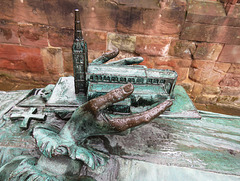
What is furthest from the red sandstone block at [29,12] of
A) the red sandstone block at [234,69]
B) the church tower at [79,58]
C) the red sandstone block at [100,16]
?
the red sandstone block at [234,69]

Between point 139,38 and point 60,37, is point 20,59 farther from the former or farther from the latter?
point 139,38

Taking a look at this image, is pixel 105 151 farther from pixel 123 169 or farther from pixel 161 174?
pixel 161 174

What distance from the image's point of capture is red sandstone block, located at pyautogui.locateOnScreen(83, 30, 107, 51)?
2719 millimetres

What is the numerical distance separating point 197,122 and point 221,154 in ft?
0.99

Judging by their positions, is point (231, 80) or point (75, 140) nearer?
point (75, 140)

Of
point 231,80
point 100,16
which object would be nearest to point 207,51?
point 231,80

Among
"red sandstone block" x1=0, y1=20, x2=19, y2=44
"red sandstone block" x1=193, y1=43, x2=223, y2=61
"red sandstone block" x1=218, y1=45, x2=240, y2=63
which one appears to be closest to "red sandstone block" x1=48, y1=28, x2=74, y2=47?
"red sandstone block" x1=0, y1=20, x2=19, y2=44

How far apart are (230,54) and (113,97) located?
274cm

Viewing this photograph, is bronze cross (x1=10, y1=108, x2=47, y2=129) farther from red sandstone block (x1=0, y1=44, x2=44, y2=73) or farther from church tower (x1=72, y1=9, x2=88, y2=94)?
red sandstone block (x1=0, y1=44, x2=44, y2=73)

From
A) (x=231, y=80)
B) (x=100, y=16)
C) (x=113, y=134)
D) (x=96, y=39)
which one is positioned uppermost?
(x=100, y=16)

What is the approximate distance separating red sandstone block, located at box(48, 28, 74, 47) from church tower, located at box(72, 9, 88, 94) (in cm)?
174

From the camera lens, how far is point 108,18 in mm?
2576

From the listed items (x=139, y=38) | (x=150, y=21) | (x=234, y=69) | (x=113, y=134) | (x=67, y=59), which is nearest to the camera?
(x=113, y=134)

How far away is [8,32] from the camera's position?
109 inches
